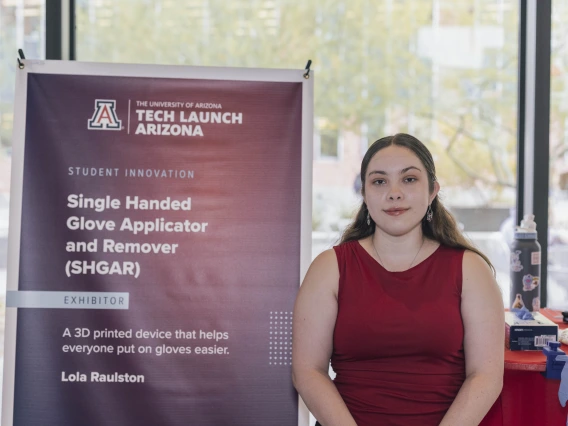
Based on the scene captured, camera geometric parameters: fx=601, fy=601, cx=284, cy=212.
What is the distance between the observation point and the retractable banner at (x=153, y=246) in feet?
6.14

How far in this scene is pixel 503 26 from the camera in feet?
8.29

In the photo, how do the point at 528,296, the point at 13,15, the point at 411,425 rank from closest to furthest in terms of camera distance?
the point at 411,425, the point at 528,296, the point at 13,15

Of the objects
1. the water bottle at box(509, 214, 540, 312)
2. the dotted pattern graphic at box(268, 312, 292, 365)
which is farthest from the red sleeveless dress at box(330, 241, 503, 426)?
the water bottle at box(509, 214, 540, 312)

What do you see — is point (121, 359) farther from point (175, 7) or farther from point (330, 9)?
point (330, 9)

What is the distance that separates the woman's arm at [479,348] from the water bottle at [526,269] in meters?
0.56

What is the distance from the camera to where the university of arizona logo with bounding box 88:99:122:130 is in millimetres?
1894

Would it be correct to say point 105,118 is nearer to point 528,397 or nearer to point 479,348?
point 479,348

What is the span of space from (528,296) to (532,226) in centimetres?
24

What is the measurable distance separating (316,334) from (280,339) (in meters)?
0.36

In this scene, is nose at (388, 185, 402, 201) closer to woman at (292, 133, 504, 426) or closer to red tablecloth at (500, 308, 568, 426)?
woman at (292, 133, 504, 426)

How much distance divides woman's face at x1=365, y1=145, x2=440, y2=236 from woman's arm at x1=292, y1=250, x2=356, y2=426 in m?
0.19

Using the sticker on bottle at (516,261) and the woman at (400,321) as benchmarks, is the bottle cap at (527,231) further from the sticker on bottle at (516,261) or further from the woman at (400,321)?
the woman at (400,321)

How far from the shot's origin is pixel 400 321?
4.94 feet

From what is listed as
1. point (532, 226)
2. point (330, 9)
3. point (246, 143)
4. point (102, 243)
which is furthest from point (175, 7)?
point (532, 226)
